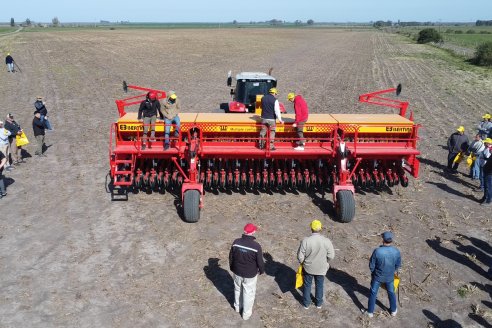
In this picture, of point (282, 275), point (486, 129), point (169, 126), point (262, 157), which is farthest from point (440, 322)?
point (486, 129)

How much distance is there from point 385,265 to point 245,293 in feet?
6.97

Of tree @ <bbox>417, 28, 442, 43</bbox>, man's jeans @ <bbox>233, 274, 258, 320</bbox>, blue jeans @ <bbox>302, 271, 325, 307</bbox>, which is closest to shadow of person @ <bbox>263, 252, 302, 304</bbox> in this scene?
blue jeans @ <bbox>302, 271, 325, 307</bbox>

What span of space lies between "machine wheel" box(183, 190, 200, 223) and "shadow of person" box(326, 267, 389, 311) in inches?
127

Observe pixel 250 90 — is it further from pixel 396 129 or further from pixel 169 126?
pixel 396 129

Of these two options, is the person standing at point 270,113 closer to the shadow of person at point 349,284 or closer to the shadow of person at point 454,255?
the shadow of person at point 349,284

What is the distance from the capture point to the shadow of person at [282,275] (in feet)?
25.1

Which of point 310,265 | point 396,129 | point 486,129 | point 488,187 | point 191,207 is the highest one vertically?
point 396,129

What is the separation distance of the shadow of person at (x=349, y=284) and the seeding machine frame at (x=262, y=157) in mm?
2091

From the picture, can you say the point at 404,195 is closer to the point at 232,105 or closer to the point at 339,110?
the point at 232,105

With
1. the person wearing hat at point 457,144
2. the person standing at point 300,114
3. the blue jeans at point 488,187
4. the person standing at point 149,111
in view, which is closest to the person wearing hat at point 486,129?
the person wearing hat at point 457,144

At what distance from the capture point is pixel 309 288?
7055 mm

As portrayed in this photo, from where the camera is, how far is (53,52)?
47.0 meters

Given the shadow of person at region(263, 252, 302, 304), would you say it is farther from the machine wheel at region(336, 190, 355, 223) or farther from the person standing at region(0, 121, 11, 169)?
the person standing at region(0, 121, 11, 169)

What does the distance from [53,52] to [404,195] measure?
44655 millimetres
